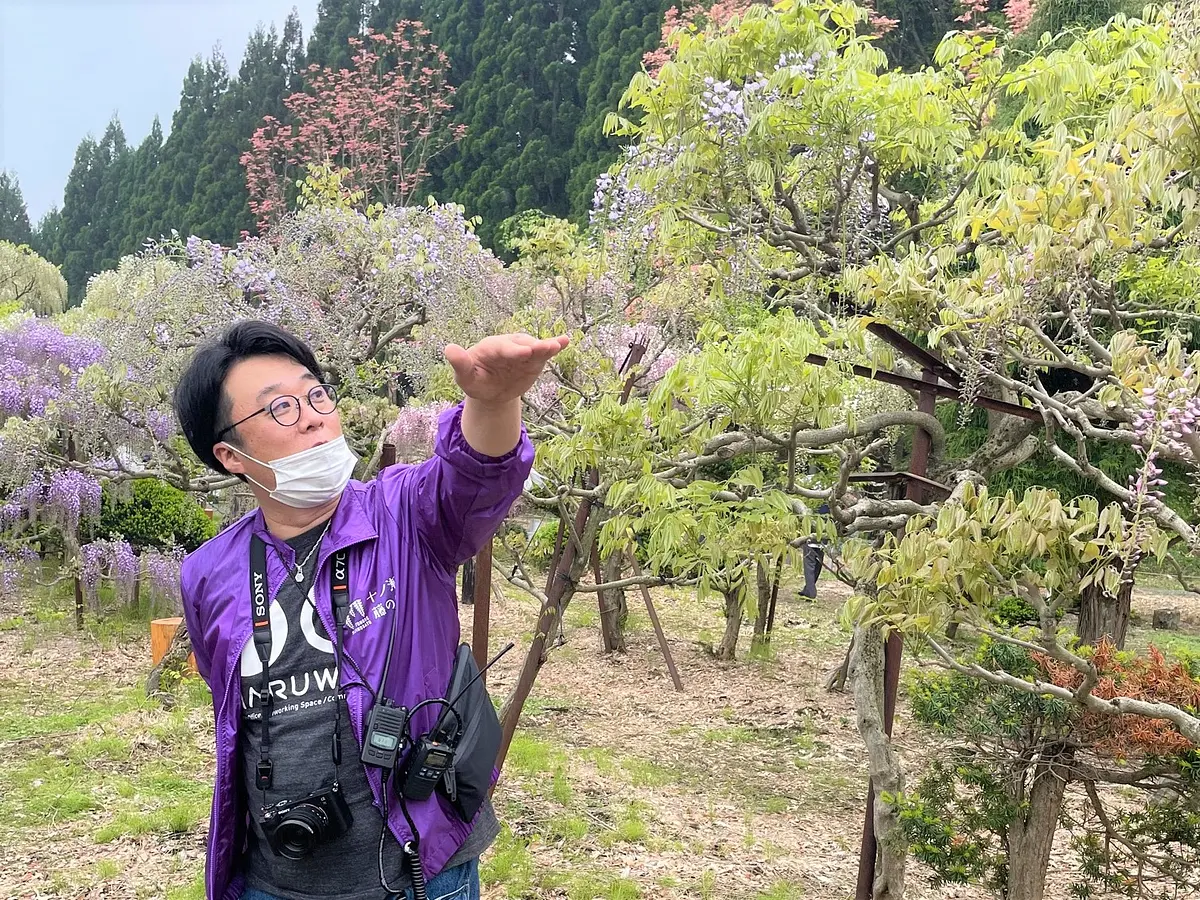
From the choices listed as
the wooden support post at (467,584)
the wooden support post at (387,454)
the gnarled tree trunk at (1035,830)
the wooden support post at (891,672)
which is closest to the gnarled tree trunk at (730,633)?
the wooden support post at (467,584)

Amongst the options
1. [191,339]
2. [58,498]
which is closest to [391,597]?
[191,339]

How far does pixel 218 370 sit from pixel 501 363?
646mm

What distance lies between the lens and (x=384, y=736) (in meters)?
1.35

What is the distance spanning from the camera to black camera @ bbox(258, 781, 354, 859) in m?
1.35

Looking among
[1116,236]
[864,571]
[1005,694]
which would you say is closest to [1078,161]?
[1116,236]

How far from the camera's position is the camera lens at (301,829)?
4.43 ft

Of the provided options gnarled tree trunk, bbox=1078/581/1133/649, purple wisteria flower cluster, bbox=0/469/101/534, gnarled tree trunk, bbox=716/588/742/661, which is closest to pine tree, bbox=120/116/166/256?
purple wisteria flower cluster, bbox=0/469/101/534

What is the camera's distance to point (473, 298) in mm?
7254

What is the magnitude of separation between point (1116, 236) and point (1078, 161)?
14 cm

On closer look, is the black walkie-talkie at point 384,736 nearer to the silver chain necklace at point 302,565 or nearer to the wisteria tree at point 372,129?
the silver chain necklace at point 302,565

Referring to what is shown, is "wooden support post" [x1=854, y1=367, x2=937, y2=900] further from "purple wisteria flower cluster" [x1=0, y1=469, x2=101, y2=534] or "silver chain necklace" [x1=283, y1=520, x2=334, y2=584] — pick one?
"purple wisteria flower cluster" [x1=0, y1=469, x2=101, y2=534]

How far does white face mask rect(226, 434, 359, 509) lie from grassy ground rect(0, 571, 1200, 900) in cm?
243

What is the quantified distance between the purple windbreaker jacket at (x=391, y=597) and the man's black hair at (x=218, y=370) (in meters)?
0.22

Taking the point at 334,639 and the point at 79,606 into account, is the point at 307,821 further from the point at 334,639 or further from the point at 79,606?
the point at 79,606
